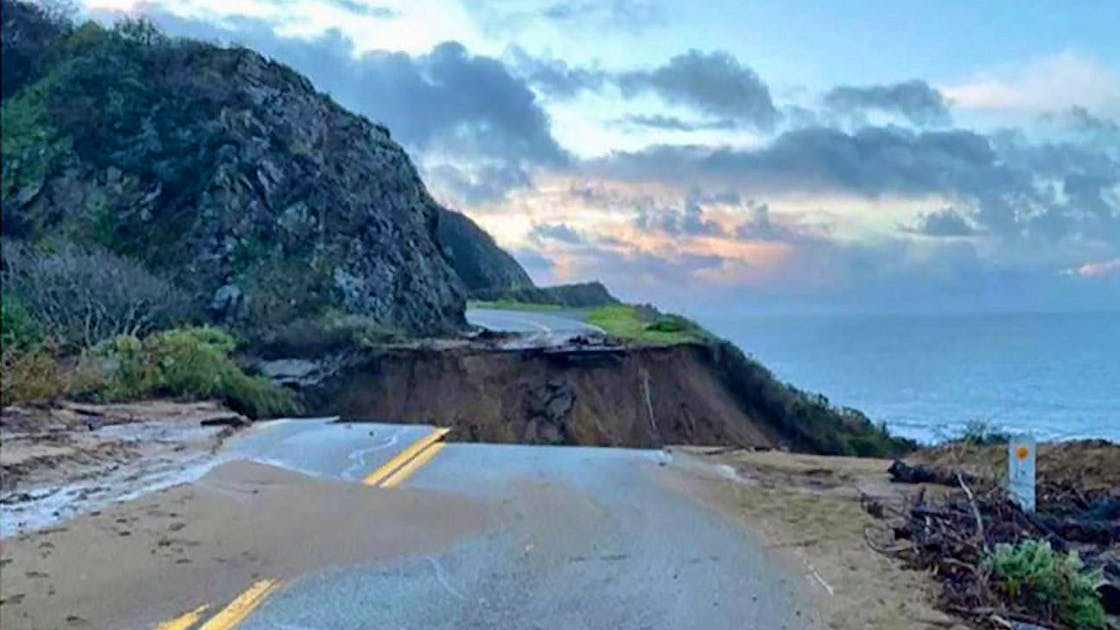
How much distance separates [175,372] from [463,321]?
26.0 meters

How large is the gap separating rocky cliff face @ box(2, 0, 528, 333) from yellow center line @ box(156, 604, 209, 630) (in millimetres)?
24959

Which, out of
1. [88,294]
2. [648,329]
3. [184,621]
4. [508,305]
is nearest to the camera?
[184,621]

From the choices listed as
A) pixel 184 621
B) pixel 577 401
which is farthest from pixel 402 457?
pixel 577 401

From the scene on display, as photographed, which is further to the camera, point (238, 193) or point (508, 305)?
point (508, 305)

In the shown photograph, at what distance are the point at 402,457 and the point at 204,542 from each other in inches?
187

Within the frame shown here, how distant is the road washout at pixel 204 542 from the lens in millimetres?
6598

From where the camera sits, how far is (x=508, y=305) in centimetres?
7094

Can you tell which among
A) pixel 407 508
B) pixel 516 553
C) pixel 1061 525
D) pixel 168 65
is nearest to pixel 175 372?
pixel 407 508

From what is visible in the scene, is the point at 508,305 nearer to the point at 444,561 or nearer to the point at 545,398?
the point at 545,398

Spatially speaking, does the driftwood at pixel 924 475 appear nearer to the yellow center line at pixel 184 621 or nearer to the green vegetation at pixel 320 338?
the yellow center line at pixel 184 621

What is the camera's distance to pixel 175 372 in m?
19.6

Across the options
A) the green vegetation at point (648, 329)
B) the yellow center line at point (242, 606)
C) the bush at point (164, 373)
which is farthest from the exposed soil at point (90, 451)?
the green vegetation at point (648, 329)

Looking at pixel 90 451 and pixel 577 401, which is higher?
pixel 577 401

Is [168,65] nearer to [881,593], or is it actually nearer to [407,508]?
[407,508]
